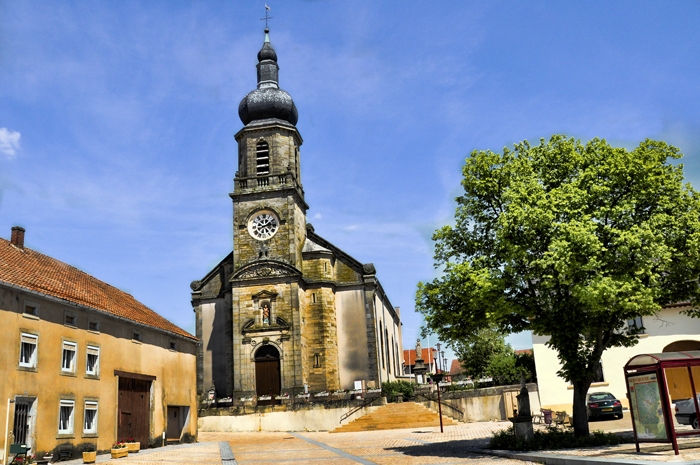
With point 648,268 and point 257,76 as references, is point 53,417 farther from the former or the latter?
point 257,76

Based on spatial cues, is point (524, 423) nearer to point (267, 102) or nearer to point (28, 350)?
point (28, 350)

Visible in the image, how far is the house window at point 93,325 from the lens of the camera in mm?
24894

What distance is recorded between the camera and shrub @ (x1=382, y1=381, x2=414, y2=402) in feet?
136

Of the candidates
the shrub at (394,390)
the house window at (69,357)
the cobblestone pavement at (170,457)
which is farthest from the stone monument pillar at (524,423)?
the shrub at (394,390)

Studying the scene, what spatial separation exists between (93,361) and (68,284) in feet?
11.3

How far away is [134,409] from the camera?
27203 mm

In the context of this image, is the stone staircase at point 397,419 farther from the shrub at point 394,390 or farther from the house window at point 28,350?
the house window at point 28,350

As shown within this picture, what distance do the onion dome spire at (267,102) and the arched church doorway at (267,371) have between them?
17.4 metres

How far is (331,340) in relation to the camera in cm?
4472

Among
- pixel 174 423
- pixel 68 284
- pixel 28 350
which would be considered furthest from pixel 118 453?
pixel 174 423

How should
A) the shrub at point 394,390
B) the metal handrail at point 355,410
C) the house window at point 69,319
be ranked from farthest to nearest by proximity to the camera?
the shrub at point 394,390 < the metal handrail at point 355,410 < the house window at point 69,319

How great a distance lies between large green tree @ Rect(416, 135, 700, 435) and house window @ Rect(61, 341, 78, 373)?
13.3 m

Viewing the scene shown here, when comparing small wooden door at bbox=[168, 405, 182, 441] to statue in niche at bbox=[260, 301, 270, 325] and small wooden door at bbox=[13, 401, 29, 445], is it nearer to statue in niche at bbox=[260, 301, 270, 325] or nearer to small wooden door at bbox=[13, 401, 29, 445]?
small wooden door at bbox=[13, 401, 29, 445]

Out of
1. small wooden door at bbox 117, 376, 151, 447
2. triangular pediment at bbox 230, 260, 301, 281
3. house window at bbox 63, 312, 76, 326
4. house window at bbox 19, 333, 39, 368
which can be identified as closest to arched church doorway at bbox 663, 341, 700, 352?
triangular pediment at bbox 230, 260, 301, 281
